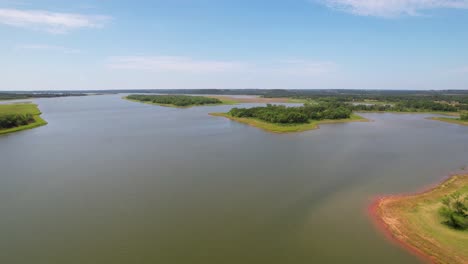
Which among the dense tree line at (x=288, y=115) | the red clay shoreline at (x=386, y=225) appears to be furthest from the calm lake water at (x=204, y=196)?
the dense tree line at (x=288, y=115)

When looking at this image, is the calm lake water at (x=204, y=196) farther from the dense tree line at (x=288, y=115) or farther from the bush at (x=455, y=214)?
the dense tree line at (x=288, y=115)

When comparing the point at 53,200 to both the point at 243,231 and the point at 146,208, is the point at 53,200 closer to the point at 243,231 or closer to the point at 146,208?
the point at 146,208

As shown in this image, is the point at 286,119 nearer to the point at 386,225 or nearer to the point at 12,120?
the point at 386,225

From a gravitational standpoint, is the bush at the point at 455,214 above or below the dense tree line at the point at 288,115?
below

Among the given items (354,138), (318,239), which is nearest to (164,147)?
(318,239)

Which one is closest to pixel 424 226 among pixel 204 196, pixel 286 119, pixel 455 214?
pixel 455 214

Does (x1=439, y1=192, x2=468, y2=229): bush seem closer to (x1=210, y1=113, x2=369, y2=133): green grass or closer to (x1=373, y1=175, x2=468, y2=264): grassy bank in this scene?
(x1=373, y1=175, x2=468, y2=264): grassy bank
